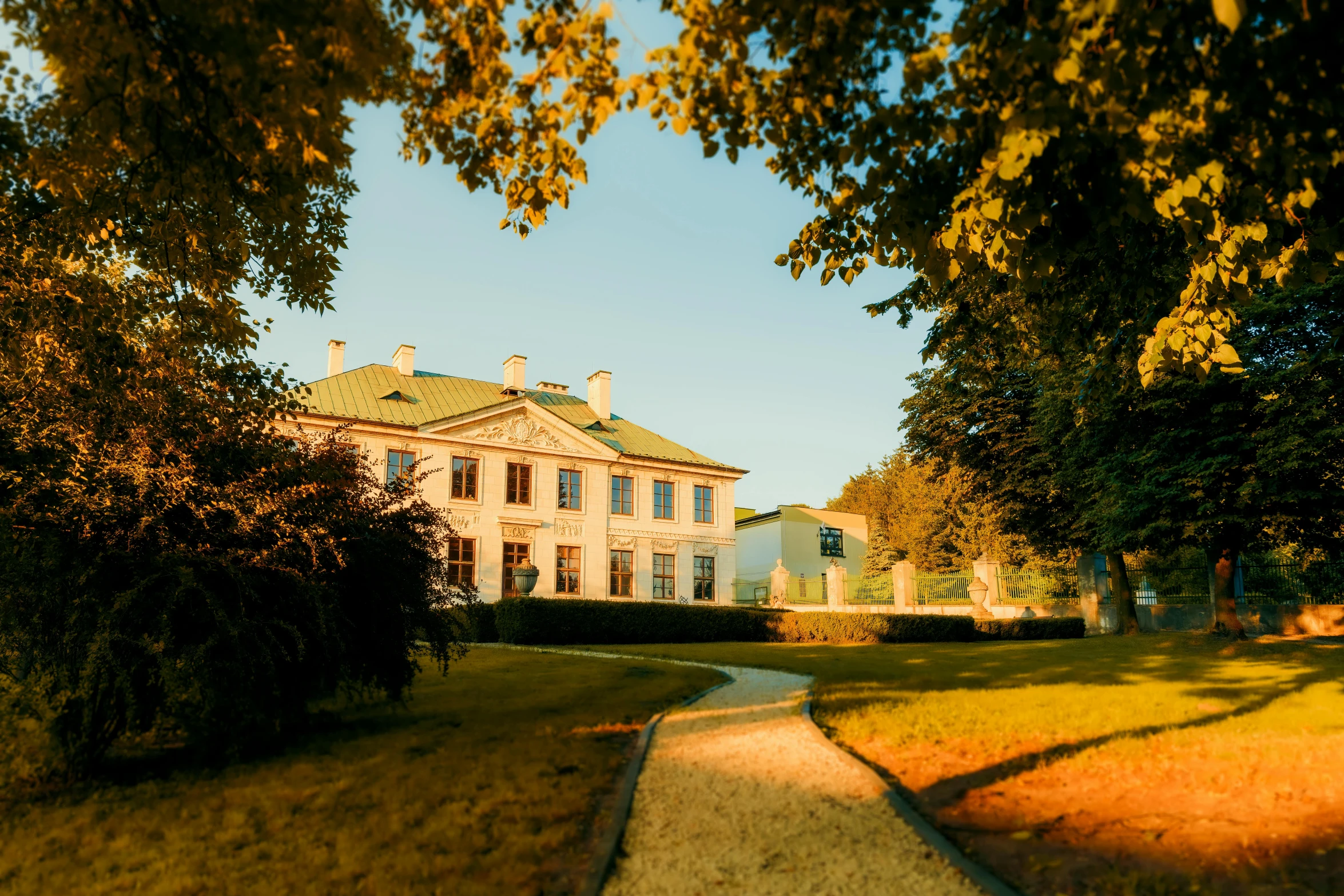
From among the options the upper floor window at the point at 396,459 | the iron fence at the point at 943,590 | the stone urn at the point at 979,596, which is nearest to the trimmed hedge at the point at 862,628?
the stone urn at the point at 979,596

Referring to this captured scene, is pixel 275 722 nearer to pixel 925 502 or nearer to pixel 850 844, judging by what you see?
pixel 850 844

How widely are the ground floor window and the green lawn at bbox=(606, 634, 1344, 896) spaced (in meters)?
25.3

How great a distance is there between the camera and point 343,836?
17.0 ft

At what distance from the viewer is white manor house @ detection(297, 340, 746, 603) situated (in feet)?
118

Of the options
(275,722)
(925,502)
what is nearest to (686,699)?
(275,722)

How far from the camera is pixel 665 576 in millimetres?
40812

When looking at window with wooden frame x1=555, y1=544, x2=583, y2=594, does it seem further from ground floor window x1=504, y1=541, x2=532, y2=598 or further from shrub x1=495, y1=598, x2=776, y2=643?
shrub x1=495, y1=598, x2=776, y2=643

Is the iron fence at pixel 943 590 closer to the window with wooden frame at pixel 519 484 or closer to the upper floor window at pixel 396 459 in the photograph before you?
the window with wooden frame at pixel 519 484

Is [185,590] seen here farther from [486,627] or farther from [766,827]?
[486,627]

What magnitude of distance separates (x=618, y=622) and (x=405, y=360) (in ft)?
73.4

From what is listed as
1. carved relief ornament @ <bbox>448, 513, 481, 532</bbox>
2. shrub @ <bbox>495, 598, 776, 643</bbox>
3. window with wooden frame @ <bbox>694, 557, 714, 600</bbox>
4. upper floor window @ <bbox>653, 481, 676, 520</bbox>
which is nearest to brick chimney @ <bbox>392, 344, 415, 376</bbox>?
carved relief ornament @ <bbox>448, 513, 481, 532</bbox>

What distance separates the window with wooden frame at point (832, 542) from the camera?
55625mm

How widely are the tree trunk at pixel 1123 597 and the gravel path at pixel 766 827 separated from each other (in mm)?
20788

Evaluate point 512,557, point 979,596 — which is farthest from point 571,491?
point 979,596
